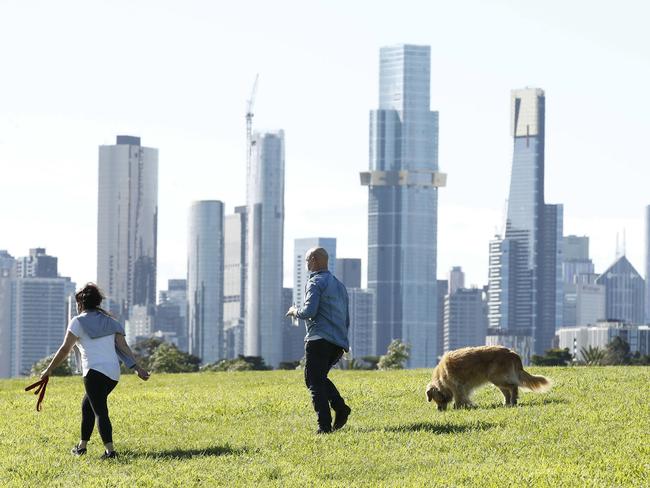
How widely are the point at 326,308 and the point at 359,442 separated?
1.88m

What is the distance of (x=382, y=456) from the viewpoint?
16.0 metres

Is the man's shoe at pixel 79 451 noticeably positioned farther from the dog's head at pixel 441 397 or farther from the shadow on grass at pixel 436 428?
the dog's head at pixel 441 397

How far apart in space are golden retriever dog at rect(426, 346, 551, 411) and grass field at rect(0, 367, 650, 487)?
0.95 ft

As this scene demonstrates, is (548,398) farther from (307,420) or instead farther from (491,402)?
(307,420)

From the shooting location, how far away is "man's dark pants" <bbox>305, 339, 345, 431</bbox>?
17859 millimetres

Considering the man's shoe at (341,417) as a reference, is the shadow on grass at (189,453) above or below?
below

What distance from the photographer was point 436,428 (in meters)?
17.8

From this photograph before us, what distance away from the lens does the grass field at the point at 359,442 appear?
14.9 metres

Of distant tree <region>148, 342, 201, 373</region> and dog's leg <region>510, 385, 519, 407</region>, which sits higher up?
dog's leg <region>510, 385, 519, 407</region>

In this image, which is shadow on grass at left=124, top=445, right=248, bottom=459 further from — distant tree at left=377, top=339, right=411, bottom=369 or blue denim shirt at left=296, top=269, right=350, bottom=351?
distant tree at left=377, top=339, right=411, bottom=369

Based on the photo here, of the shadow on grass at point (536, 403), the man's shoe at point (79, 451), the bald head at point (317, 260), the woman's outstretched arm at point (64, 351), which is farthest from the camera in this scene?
the shadow on grass at point (536, 403)

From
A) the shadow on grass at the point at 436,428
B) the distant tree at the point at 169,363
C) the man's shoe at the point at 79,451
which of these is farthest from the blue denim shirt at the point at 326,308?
the distant tree at the point at 169,363

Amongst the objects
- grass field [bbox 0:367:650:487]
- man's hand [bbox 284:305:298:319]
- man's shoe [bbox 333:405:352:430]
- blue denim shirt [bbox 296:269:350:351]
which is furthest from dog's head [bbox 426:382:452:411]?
man's hand [bbox 284:305:298:319]

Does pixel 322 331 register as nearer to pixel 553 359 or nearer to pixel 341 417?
pixel 341 417
